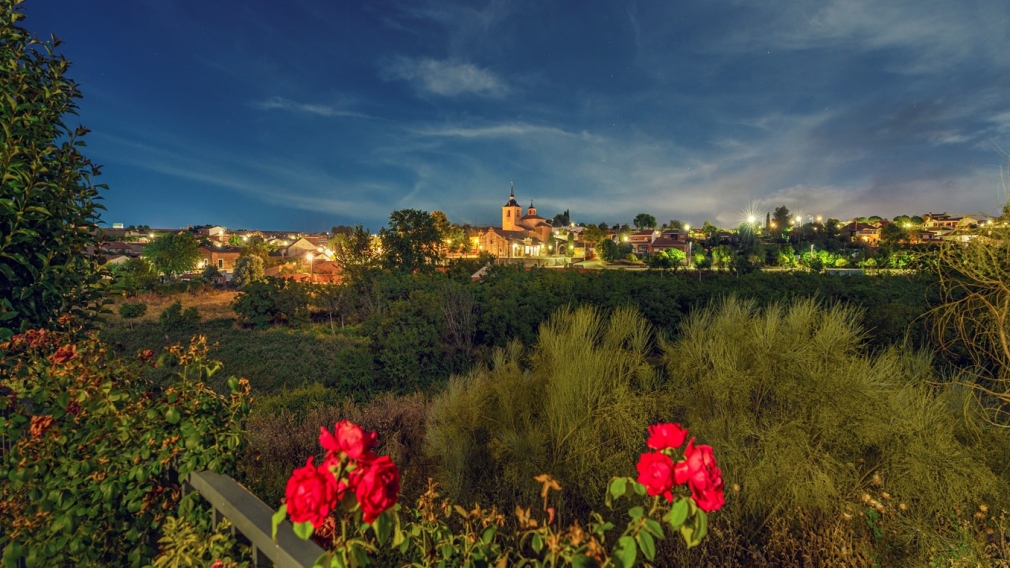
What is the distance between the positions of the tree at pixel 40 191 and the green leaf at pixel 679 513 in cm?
279

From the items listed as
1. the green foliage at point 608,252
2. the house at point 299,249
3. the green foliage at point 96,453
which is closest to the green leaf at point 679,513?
the green foliage at point 96,453

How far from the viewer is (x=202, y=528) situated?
1.64 m

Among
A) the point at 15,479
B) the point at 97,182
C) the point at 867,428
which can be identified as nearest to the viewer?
the point at 15,479

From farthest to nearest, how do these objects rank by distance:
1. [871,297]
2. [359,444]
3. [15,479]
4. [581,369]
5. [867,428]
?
[871,297], [581,369], [867,428], [15,479], [359,444]

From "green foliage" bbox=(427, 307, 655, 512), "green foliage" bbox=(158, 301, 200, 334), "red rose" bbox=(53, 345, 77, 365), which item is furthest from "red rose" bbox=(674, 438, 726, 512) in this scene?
"green foliage" bbox=(158, 301, 200, 334)

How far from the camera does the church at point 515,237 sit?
64.1 m

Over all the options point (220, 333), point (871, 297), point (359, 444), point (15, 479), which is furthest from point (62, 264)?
point (220, 333)

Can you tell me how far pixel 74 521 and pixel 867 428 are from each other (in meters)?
5.07

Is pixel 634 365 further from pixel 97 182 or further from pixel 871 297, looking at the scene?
pixel 871 297

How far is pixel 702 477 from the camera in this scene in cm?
103

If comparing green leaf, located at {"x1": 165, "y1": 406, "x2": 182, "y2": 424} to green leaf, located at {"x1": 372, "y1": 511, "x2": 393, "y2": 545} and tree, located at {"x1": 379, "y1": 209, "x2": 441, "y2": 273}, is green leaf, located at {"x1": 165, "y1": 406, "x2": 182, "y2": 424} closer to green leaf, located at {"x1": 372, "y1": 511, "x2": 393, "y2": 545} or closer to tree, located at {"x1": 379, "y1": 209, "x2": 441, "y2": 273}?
green leaf, located at {"x1": 372, "y1": 511, "x2": 393, "y2": 545}

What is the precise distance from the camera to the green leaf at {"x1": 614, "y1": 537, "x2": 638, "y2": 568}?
3.41 ft

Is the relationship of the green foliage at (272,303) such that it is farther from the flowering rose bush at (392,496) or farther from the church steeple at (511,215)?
the church steeple at (511,215)

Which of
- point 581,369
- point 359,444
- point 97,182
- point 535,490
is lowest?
point 535,490
